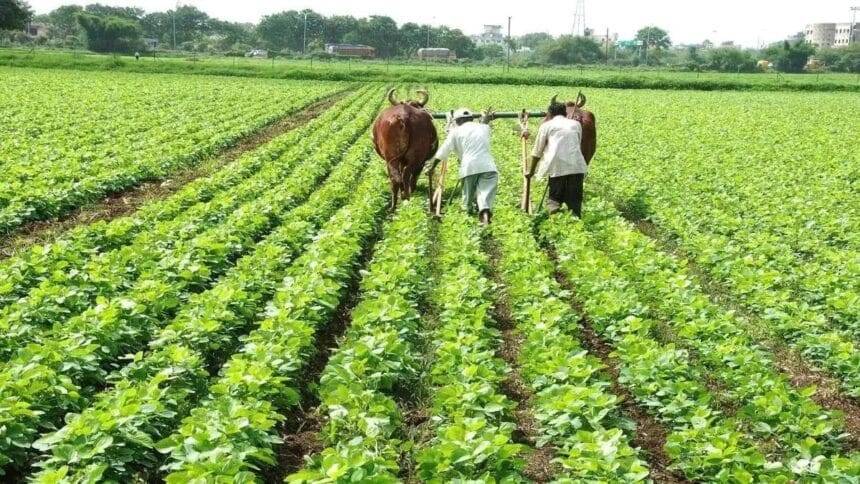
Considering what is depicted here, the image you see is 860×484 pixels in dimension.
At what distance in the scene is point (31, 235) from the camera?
388 inches

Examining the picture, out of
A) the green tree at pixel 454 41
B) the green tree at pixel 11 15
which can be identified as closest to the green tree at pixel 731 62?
the green tree at pixel 454 41

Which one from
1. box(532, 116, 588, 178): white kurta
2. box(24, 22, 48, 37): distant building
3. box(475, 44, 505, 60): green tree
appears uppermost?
box(24, 22, 48, 37): distant building

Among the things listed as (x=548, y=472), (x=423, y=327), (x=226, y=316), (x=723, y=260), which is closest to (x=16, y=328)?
(x=226, y=316)

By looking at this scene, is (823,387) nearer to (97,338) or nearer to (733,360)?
(733,360)

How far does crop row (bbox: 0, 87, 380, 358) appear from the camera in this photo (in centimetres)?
577

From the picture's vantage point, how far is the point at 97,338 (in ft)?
17.6

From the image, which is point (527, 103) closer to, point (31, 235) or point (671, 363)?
point (31, 235)

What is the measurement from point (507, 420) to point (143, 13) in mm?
139775

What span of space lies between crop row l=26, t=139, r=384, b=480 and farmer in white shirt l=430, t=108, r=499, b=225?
11.0ft

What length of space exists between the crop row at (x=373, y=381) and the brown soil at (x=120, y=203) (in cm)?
482

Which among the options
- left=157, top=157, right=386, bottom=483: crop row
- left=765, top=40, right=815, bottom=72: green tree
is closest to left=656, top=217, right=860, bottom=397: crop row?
left=157, top=157, right=386, bottom=483: crop row

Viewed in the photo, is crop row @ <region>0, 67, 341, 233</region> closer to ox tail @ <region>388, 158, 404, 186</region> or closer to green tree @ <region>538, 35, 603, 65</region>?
ox tail @ <region>388, 158, 404, 186</region>

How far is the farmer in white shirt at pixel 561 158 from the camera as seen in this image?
425 inches

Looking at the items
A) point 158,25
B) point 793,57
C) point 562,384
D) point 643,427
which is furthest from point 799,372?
point 158,25
